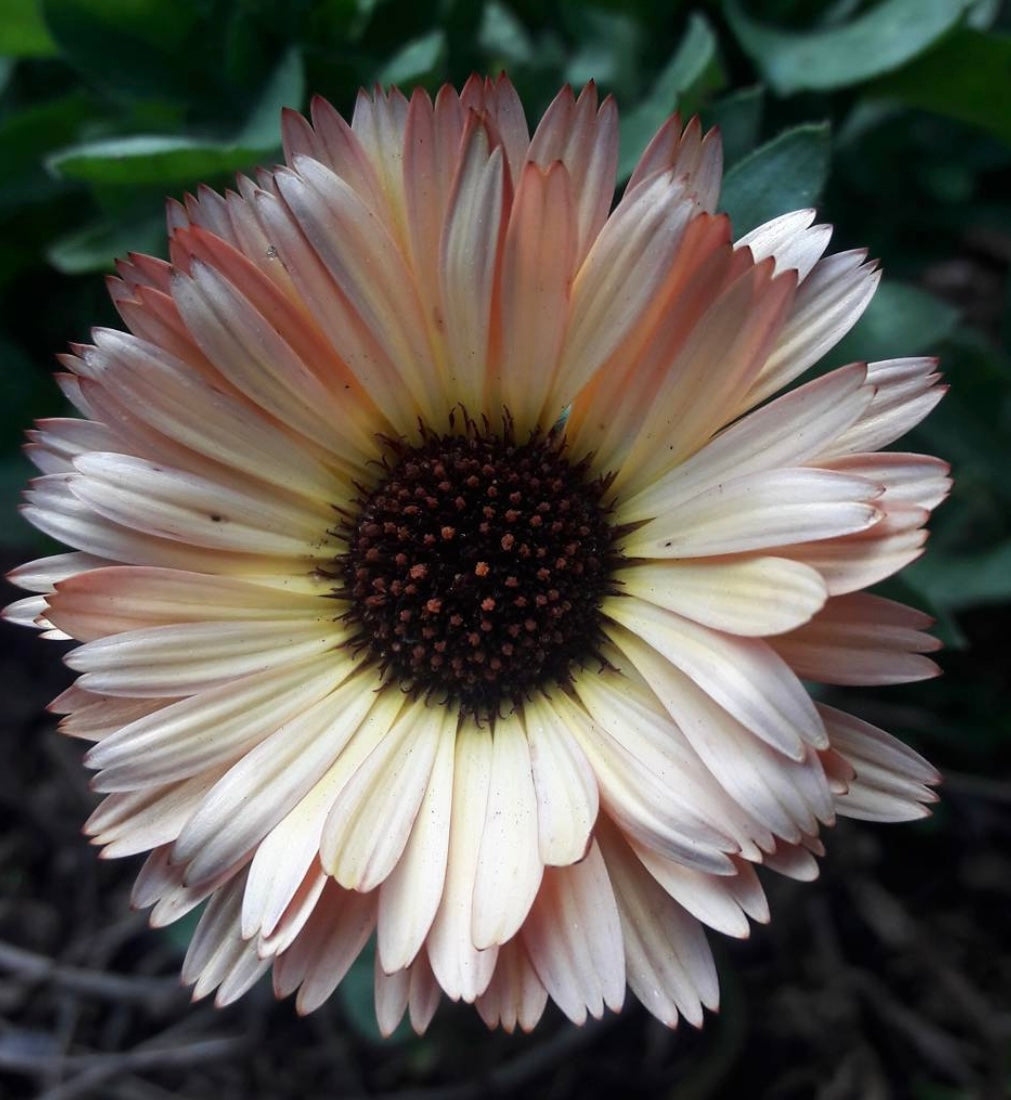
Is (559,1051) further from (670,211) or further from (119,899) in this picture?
(670,211)

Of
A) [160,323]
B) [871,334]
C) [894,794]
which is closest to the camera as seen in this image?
[894,794]

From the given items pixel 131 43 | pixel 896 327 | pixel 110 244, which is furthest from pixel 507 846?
pixel 131 43

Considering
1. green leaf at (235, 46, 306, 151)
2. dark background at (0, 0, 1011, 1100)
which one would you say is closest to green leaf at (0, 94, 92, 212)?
dark background at (0, 0, 1011, 1100)

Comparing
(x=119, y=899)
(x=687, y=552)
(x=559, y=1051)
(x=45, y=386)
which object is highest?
(x=687, y=552)

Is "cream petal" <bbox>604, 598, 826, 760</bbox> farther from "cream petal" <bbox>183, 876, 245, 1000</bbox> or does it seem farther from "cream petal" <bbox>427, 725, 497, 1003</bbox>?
"cream petal" <bbox>183, 876, 245, 1000</bbox>

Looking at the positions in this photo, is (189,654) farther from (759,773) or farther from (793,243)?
(793,243)

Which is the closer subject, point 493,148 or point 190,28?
point 493,148

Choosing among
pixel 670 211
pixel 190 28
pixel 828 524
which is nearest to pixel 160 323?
pixel 670 211
